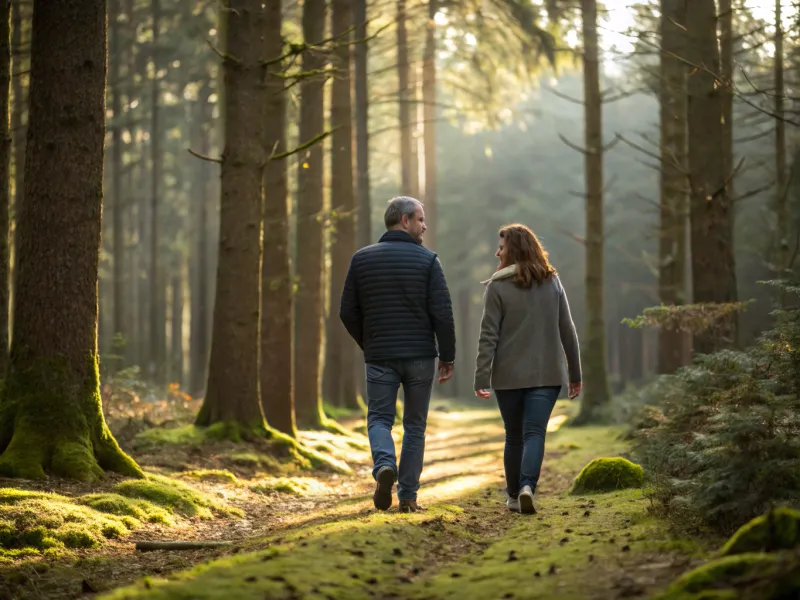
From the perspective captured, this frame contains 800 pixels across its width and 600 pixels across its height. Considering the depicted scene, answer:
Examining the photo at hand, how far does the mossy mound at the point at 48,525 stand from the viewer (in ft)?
21.2

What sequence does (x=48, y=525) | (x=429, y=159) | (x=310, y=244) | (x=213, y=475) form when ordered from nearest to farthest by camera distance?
1. (x=48, y=525)
2. (x=213, y=475)
3. (x=310, y=244)
4. (x=429, y=159)

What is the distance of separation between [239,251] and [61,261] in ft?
13.1

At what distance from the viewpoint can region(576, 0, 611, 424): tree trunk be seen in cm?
2100

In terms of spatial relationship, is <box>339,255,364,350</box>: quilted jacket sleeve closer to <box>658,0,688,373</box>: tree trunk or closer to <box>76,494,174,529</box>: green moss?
<box>76,494,174,529</box>: green moss

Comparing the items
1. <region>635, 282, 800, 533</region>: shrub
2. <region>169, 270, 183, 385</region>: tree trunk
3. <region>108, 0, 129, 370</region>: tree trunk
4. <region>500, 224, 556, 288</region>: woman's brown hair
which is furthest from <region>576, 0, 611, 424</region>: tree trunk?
<region>169, 270, 183, 385</region>: tree trunk

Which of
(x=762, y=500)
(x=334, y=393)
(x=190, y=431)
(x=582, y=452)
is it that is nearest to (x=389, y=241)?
(x=762, y=500)

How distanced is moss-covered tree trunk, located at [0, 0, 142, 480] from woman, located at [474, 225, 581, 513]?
3.85 metres

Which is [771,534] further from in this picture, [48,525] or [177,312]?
[177,312]

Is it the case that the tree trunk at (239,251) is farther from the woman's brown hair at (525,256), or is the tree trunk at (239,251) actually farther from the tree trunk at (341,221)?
the tree trunk at (341,221)

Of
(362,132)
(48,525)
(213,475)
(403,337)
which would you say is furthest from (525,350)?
(362,132)

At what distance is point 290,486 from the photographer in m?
10.9

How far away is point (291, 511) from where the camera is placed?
9461 mm

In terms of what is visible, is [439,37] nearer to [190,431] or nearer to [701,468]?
[190,431]

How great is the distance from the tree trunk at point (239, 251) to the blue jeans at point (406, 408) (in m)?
5.15
